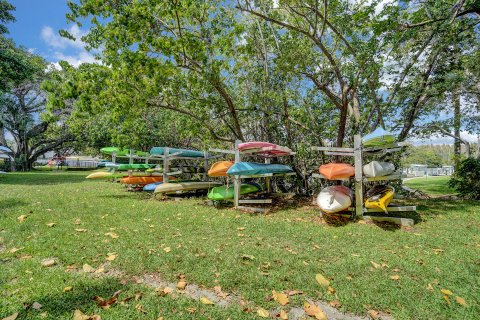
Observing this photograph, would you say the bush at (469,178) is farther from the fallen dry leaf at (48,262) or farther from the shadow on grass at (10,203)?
the shadow on grass at (10,203)

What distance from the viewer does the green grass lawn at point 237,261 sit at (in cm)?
257

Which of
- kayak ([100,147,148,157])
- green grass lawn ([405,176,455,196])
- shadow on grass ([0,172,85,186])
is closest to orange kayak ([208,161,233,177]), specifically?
kayak ([100,147,148,157])

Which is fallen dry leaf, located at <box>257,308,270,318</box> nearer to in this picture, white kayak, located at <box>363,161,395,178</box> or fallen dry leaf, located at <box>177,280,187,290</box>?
fallen dry leaf, located at <box>177,280,187,290</box>

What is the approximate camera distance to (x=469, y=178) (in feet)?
30.0

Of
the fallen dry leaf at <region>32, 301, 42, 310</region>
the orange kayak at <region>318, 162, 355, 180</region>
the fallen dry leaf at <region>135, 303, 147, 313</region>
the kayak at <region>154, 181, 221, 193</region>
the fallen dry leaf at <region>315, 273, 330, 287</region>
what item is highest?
the orange kayak at <region>318, 162, 355, 180</region>

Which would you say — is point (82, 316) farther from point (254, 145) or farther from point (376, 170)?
point (376, 170)

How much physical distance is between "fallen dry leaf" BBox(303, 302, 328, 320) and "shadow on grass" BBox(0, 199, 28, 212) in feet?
22.9

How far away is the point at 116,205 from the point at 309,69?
726 cm

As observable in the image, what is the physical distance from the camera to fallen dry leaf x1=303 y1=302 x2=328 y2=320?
2.40 metres

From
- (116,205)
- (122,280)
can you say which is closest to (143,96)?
(116,205)

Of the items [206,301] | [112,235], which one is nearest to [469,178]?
[206,301]

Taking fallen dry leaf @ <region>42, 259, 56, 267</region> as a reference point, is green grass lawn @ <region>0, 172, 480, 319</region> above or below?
below

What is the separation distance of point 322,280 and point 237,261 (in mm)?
1097

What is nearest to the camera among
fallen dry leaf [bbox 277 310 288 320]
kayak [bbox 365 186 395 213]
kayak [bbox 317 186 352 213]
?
fallen dry leaf [bbox 277 310 288 320]
